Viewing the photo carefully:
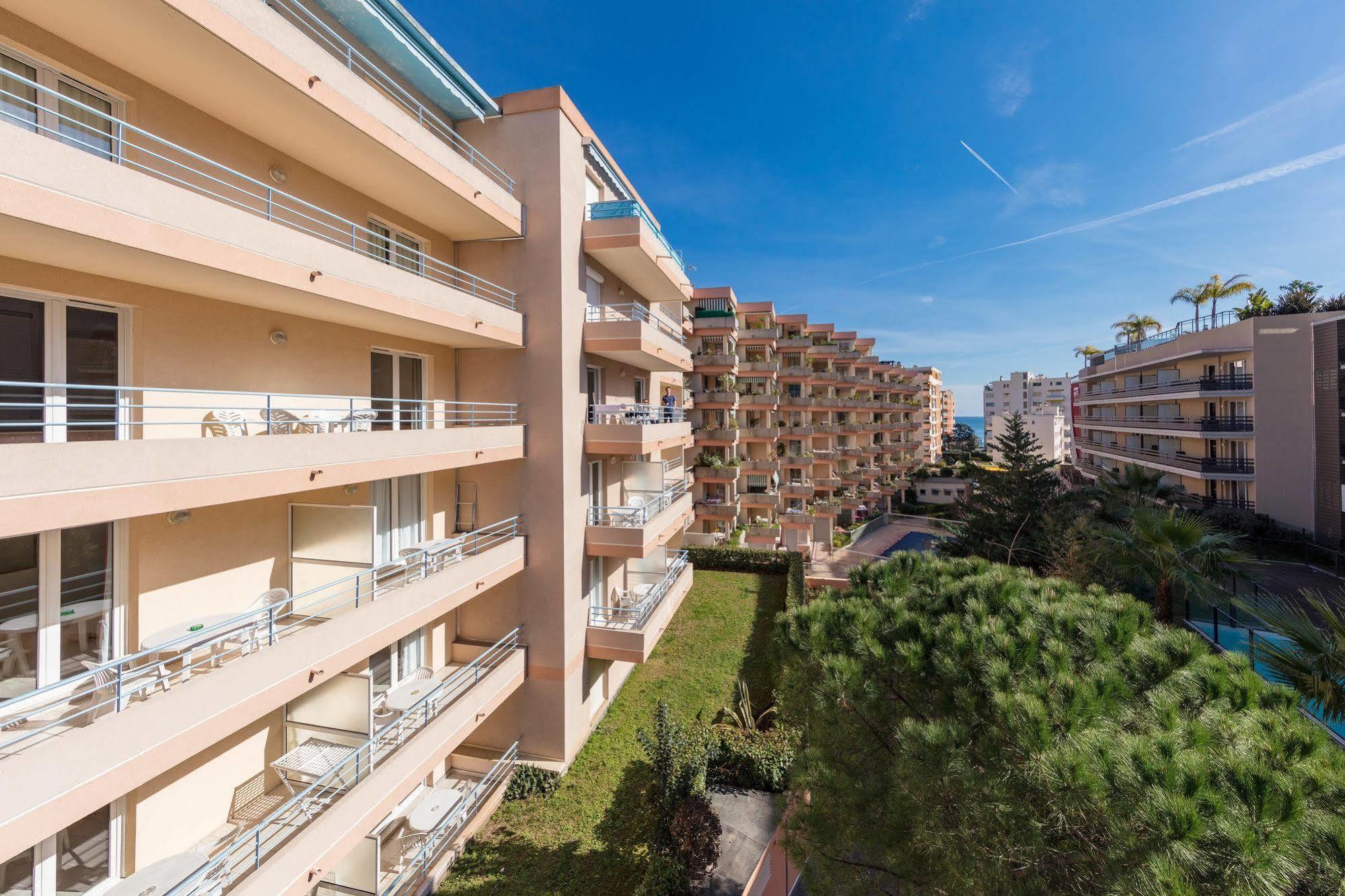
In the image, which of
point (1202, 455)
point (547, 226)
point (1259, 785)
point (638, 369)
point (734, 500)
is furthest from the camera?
point (734, 500)

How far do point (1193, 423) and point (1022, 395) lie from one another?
329 feet

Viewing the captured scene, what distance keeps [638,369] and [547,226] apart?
6991 mm

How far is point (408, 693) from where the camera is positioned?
32.4 feet

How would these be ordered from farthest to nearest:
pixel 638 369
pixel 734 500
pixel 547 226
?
pixel 734 500
pixel 638 369
pixel 547 226

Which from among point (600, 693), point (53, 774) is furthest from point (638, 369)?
point (53, 774)

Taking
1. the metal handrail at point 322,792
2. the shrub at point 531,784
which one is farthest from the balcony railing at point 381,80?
the shrub at point 531,784

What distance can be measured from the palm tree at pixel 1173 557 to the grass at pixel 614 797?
10032 millimetres

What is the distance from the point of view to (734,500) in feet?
101

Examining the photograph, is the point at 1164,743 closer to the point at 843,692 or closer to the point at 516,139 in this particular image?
the point at 843,692

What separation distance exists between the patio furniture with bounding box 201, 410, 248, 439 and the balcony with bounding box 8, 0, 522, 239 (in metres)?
4.39

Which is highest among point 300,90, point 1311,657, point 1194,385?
point 300,90

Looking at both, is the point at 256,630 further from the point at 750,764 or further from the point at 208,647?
the point at 750,764

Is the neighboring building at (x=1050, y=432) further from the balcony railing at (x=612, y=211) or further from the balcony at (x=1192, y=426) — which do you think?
the balcony railing at (x=612, y=211)

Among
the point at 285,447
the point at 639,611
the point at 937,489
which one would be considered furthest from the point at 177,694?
the point at 937,489
